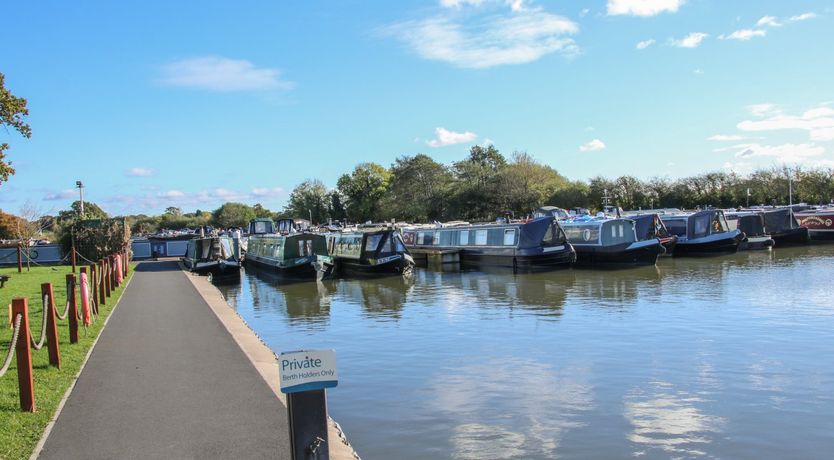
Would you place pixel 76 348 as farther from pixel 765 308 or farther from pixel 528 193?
pixel 528 193

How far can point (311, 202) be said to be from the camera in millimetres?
95438

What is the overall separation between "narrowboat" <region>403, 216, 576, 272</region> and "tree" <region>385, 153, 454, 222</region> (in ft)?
110

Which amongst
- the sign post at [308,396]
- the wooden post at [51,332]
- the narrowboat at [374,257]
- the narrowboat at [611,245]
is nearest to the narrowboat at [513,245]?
the narrowboat at [611,245]

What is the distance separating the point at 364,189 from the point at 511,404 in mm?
76875

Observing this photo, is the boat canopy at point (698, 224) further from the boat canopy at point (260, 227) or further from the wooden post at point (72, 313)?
the wooden post at point (72, 313)

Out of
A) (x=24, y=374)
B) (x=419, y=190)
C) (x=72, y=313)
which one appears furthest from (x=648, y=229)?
(x=419, y=190)

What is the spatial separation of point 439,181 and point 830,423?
6509 cm

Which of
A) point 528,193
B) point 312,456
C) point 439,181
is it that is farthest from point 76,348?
point 439,181

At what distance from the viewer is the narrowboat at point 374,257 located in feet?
A: 89.5

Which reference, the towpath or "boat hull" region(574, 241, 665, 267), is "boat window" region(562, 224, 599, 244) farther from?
the towpath

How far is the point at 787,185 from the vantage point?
60875mm

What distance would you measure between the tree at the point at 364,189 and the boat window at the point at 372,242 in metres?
50.0

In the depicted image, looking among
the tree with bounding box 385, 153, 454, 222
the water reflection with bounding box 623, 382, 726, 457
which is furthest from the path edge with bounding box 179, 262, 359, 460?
the tree with bounding box 385, 153, 454, 222

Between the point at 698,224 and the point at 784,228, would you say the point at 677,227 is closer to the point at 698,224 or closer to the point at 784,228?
the point at 698,224
